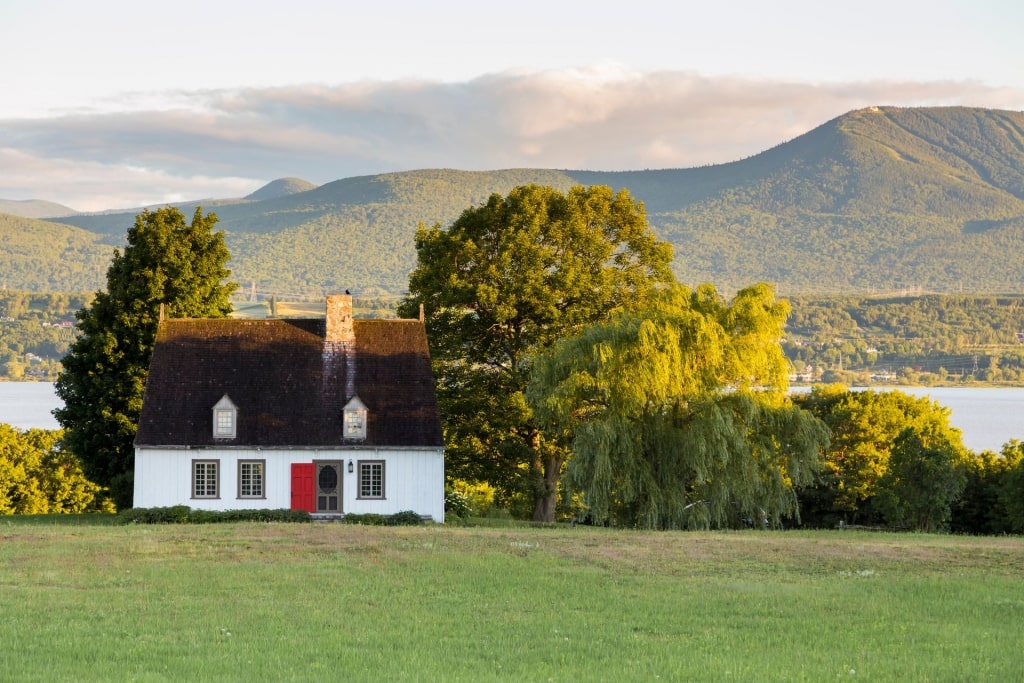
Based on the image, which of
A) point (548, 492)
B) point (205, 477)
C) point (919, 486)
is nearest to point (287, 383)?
point (205, 477)

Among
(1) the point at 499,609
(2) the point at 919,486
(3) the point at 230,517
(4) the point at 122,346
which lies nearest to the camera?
(1) the point at 499,609

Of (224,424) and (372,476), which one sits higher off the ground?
(224,424)

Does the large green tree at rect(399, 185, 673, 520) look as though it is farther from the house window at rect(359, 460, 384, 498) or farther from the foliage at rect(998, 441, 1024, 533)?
the foliage at rect(998, 441, 1024, 533)

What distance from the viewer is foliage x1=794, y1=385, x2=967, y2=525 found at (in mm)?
70312

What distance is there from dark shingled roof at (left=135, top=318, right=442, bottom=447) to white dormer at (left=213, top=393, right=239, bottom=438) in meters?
0.22

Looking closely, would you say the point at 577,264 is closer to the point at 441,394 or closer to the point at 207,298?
the point at 441,394

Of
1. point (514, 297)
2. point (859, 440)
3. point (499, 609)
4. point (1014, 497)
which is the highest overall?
point (514, 297)

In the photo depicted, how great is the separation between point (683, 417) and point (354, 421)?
12220 millimetres

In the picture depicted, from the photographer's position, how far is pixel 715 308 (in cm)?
4853

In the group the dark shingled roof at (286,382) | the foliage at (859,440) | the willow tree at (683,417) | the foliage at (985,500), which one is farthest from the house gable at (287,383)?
the foliage at (985,500)

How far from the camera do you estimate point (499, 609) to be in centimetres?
2342

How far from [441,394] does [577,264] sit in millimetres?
8258

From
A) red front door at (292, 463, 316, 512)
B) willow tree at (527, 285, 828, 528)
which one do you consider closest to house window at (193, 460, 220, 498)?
red front door at (292, 463, 316, 512)

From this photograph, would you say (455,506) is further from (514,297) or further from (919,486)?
(919,486)
